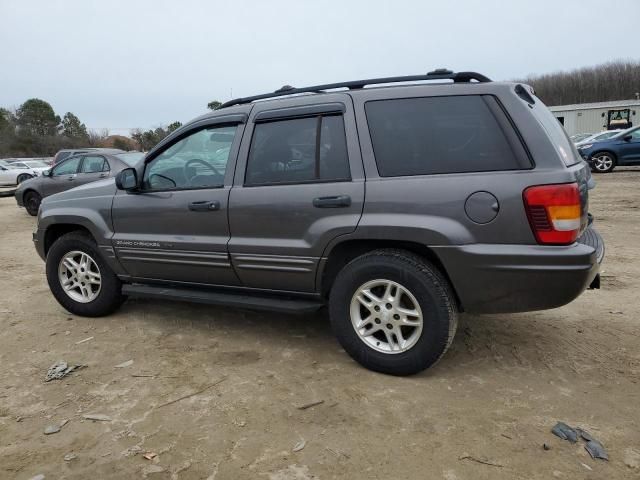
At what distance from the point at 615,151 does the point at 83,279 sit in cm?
1608

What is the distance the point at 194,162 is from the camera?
12.8 ft

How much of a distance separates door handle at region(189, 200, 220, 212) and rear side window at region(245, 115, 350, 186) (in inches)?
11.4

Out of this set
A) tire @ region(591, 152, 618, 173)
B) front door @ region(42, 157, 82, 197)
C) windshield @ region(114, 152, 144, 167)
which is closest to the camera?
windshield @ region(114, 152, 144, 167)

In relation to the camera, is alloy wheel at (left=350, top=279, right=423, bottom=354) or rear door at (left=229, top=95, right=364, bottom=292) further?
rear door at (left=229, top=95, right=364, bottom=292)

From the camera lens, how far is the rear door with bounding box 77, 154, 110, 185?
34.1 ft

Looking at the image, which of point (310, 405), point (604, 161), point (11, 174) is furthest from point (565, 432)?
point (11, 174)

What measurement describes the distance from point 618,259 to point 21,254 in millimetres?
8251

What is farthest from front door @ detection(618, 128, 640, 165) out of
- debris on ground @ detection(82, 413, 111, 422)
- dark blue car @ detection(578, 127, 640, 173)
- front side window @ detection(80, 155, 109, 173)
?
debris on ground @ detection(82, 413, 111, 422)

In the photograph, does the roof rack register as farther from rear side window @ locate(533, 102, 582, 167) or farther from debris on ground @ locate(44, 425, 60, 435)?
debris on ground @ locate(44, 425, 60, 435)

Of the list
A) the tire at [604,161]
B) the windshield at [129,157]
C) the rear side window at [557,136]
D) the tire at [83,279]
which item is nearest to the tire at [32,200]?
the windshield at [129,157]

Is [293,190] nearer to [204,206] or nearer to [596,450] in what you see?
[204,206]

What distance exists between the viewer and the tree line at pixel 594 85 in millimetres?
77688

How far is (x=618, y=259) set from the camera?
5848 millimetres

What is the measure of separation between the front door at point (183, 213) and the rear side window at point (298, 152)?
0.66ft
